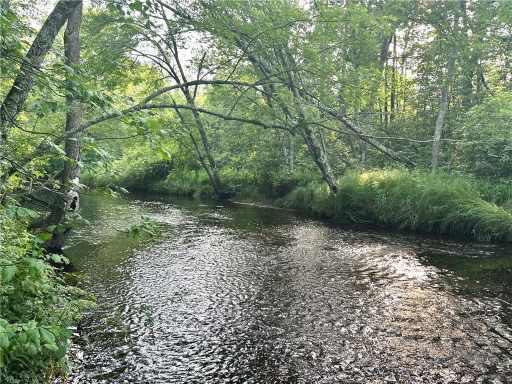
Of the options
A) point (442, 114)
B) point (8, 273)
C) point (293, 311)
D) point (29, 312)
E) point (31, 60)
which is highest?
point (442, 114)

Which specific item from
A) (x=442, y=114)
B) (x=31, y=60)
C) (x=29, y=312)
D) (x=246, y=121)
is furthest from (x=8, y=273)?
(x=442, y=114)

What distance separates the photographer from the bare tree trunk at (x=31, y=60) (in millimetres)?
3965

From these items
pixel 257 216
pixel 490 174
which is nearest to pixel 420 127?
pixel 490 174

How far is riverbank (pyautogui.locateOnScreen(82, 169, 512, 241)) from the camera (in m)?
11.7

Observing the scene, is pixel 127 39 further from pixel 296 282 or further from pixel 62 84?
pixel 62 84

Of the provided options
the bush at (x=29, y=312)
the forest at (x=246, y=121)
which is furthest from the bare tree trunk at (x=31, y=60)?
the bush at (x=29, y=312)

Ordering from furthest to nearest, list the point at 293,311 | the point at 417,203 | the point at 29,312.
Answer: the point at 417,203 → the point at 293,311 → the point at 29,312

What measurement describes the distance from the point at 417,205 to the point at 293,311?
8466 mm

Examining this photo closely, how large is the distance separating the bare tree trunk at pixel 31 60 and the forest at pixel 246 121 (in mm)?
16

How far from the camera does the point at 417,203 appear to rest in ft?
43.0

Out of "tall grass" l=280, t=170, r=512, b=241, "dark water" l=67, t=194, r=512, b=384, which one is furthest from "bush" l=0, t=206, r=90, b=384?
"tall grass" l=280, t=170, r=512, b=241

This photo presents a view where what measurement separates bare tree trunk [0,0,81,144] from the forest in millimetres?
16

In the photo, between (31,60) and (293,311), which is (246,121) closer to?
(293,311)

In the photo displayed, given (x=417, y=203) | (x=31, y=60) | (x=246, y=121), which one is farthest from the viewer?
(x=417, y=203)
